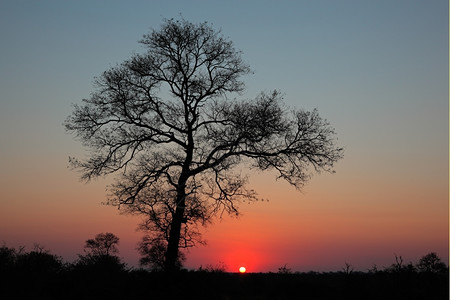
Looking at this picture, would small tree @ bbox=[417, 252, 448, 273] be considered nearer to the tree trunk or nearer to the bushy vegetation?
the bushy vegetation

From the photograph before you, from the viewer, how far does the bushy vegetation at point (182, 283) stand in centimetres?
1989

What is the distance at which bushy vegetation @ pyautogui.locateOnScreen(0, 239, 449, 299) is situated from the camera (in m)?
19.9

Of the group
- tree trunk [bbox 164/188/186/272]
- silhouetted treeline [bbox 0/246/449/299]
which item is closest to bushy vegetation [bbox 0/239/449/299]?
silhouetted treeline [bbox 0/246/449/299]

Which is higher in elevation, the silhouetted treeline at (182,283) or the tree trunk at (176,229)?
the tree trunk at (176,229)

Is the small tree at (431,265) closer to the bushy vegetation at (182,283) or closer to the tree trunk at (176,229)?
the bushy vegetation at (182,283)

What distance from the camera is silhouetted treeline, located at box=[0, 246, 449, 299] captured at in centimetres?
1989

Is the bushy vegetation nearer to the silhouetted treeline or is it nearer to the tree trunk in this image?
the silhouetted treeline

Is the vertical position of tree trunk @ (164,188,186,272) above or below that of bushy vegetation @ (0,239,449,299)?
above

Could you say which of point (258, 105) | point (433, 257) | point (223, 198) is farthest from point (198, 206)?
point (433, 257)

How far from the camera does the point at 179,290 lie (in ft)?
66.7

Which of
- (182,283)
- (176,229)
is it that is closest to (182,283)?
(182,283)

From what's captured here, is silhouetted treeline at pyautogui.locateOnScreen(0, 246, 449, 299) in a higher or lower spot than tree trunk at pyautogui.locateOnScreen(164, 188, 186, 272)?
lower

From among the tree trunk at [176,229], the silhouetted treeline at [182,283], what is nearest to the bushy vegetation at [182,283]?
the silhouetted treeline at [182,283]

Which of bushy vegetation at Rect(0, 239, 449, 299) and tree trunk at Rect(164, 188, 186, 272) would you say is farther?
tree trunk at Rect(164, 188, 186, 272)
